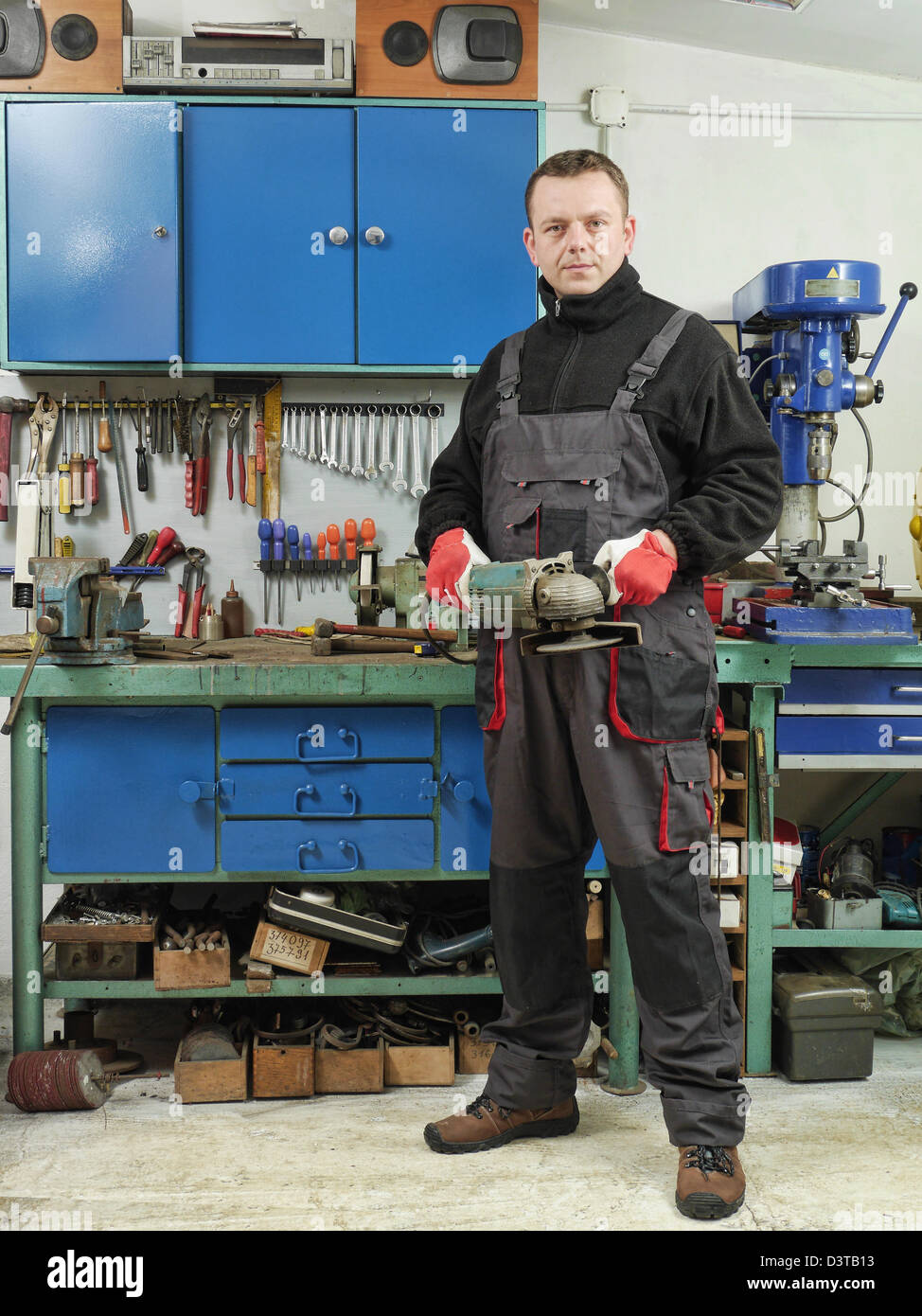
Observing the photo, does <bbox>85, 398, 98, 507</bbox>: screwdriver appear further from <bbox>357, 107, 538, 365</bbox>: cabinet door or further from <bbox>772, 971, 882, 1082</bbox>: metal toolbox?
<bbox>772, 971, 882, 1082</bbox>: metal toolbox

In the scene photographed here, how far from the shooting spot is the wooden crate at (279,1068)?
92.9 inches

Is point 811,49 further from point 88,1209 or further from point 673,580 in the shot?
point 88,1209

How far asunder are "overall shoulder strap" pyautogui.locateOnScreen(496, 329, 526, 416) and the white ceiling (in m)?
1.40

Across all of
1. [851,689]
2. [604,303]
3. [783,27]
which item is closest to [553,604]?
[604,303]

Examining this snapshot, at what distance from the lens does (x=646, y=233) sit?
10.1 ft

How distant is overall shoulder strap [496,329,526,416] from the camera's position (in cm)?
201

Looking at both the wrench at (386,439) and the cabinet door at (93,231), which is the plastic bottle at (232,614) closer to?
the wrench at (386,439)

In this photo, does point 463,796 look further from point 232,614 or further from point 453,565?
point 232,614

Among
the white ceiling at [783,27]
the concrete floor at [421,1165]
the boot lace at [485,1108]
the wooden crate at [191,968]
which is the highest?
the white ceiling at [783,27]

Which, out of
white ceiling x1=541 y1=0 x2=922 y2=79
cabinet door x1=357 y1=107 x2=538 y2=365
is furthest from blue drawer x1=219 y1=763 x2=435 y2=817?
white ceiling x1=541 y1=0 x2=922 y2=79

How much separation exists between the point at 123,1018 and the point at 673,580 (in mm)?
1837

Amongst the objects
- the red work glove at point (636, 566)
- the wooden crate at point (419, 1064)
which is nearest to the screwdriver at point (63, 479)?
the wooden crate at point (419, 1064)

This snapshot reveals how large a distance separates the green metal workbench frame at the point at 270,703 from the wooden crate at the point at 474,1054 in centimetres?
13

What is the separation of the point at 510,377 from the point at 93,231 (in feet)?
4.19
